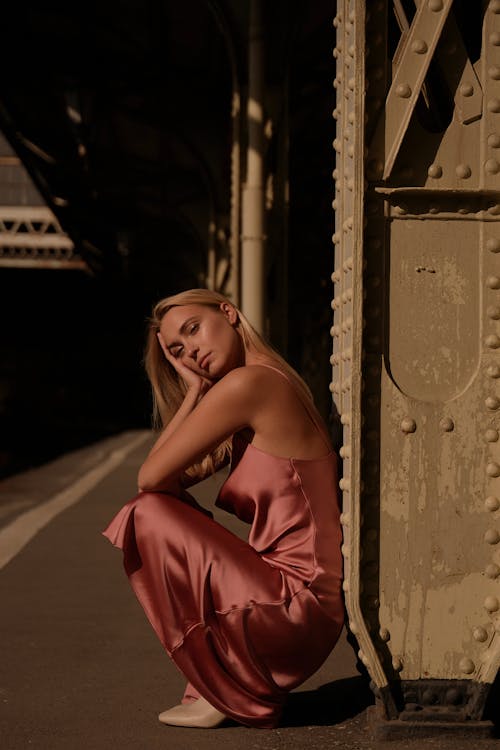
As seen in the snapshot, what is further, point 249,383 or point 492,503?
point 249,383

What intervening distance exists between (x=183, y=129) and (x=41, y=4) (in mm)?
3989

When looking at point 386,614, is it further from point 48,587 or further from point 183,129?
point 183,129

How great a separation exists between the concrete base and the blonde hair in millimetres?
1077

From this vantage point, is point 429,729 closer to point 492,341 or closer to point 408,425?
point 408,425

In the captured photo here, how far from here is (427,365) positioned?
11.5ft

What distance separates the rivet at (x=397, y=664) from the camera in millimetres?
3494

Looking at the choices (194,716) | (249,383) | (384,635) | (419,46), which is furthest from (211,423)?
(419,46)

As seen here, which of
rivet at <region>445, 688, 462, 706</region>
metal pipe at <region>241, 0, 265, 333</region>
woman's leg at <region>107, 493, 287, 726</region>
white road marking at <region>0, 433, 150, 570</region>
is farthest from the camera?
metal pipe at <region>241, 0, 265, 333</region>

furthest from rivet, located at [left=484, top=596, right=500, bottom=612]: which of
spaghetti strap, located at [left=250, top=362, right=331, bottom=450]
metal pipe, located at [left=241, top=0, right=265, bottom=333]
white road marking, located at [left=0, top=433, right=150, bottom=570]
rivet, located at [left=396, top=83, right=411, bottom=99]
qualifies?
metal pipe, located at [left=241, top=0, right=265, bottom=333]

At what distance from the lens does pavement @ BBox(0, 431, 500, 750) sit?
11.9 ft

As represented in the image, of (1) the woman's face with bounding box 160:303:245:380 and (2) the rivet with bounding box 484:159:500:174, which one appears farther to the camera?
(1) the woman's face with bounding box 160:303:245:380

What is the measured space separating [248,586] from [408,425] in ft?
2.39

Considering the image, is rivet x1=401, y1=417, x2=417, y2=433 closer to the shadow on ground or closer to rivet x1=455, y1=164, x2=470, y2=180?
rivet x1=455, y1=164, x2=470, y2=180

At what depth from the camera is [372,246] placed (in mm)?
3502
